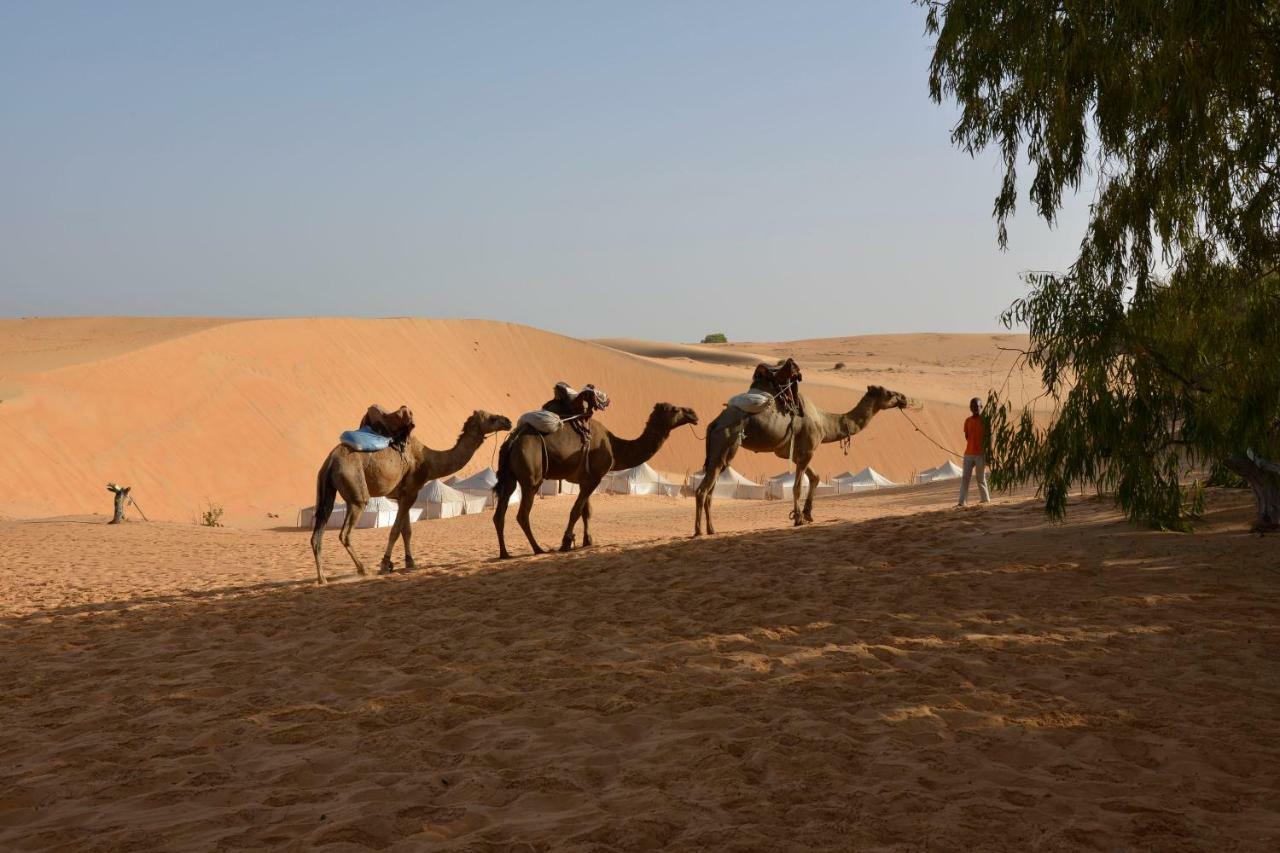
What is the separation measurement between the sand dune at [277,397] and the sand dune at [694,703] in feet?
66.5

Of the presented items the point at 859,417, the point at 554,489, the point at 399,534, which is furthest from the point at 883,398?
the point at 554,489

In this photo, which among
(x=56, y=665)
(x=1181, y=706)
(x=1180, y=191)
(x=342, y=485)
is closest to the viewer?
(x=1181, y=706)

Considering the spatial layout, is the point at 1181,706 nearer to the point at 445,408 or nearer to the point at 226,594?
the point at 226,594

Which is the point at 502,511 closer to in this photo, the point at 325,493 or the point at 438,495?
the point at 325,493

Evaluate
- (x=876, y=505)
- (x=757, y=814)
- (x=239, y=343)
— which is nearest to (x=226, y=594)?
(x=757, y=814)

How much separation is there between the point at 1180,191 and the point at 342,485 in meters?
8.43

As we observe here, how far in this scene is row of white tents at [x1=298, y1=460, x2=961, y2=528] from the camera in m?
24.0

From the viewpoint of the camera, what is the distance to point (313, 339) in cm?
4434

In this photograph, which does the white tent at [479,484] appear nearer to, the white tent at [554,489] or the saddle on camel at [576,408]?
the white tent at [554,489]

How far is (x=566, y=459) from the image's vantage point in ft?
44.0

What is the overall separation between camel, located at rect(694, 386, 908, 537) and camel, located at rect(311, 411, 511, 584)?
269cm

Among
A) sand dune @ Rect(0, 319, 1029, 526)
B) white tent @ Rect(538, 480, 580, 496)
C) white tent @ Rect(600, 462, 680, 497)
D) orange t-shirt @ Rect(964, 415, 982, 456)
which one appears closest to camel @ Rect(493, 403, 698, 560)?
orange t-shirt @ Rect(964, 415, 982, 456)

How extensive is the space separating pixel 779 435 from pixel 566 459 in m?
3.12

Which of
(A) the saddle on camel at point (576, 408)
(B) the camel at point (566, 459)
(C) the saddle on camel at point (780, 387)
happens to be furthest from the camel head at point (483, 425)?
(C) the saddle on camel at point (780, 387)
